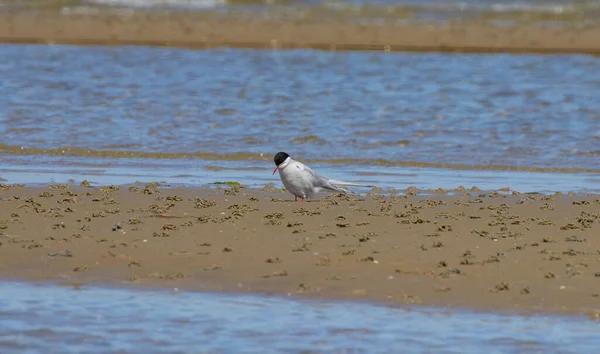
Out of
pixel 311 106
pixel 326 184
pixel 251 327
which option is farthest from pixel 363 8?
pixel 251 327

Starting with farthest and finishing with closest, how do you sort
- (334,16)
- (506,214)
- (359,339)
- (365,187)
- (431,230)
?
1. (334,16)
2. (365,187)
3. (506,214)
4. (431,230)
5. (359,339)

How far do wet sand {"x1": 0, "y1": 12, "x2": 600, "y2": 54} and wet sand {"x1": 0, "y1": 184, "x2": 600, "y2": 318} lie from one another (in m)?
19.9

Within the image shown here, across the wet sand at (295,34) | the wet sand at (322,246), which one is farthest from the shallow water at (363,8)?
the wet sand at (322,246)

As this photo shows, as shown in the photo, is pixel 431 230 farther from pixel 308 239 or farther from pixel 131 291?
pixel 131 291

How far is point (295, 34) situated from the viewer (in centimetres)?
3272

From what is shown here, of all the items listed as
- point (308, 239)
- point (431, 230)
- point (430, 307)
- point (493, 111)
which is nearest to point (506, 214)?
point (431, 230)

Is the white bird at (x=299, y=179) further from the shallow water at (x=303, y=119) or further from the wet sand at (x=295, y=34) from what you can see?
the wet sand at (x=295, y=34)

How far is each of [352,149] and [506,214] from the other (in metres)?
5.24

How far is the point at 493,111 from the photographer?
18.1 m

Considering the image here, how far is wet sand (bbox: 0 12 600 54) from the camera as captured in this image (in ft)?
99.6

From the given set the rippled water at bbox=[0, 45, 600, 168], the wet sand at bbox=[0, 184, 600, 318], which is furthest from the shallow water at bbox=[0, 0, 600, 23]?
the wet sand at bbox=[0, 184, 600, 318]

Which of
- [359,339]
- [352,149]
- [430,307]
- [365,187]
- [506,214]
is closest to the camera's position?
[359,339]

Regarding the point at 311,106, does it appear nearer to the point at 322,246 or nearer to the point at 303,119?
the point at 303,119

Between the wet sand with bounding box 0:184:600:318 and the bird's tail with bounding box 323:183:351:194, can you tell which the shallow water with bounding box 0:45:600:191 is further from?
the wet sand with bounding box 0:184:600:318
